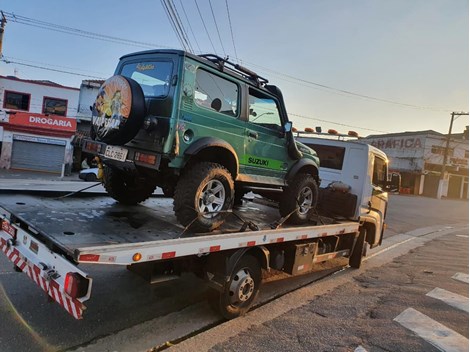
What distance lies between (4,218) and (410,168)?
156ft

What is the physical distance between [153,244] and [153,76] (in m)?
2.08

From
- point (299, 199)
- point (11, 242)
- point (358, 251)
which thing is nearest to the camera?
point (11, 242)

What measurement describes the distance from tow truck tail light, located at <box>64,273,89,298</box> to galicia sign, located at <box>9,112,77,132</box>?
29879mm

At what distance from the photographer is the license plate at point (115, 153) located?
4.42 metres

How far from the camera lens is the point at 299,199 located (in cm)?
611

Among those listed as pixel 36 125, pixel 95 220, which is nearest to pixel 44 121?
pixel 36 125

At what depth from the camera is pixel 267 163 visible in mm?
5539

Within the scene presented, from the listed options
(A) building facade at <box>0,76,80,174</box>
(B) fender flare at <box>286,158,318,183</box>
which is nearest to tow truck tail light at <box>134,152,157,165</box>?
(B) fender flare at <box>286,158,318,183</box>

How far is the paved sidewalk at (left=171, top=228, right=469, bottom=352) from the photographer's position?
4.10 m

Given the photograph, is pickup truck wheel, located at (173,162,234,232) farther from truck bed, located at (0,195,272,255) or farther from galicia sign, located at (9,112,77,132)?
galicia sign, located at (9,112,77,132)

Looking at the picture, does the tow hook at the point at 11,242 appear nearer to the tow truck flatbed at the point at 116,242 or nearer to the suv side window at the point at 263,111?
the tow truck flatbed at the point at 116,242

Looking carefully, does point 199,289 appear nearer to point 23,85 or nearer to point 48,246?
point 48,246

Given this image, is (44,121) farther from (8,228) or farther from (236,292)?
(236,292)

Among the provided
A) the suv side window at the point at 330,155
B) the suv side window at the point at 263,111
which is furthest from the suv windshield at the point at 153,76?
the suv side window at the point at 330,155
